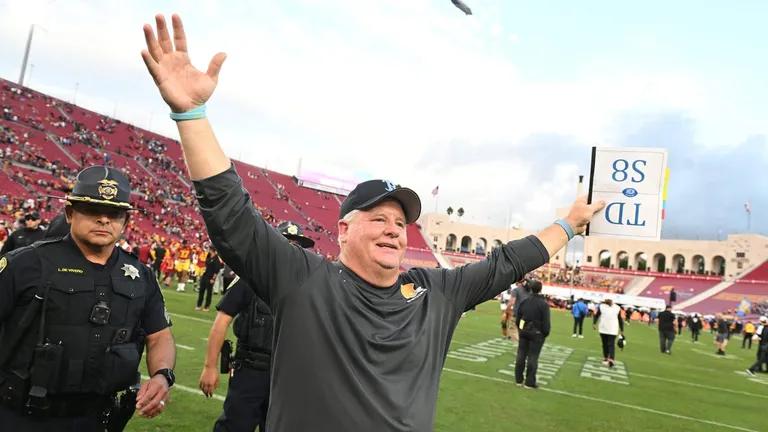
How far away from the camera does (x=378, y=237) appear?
2.11 m

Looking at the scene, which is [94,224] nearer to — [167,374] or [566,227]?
[167,374]

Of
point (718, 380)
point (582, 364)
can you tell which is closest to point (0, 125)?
point (582, 364)

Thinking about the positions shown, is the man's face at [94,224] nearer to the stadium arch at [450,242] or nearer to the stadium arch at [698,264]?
the stadium arch at [450,242]

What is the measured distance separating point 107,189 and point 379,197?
161 centimetres

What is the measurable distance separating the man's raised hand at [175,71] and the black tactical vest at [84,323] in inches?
57.0

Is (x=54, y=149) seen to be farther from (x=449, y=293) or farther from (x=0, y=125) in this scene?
(x=449, y=293)

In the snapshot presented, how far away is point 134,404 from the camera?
2.77 meters

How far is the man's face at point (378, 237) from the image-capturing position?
209cm

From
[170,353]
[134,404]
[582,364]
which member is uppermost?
[170,353]

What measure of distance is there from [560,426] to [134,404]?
227 inches

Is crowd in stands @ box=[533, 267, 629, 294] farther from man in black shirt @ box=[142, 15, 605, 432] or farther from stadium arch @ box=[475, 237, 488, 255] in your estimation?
man in black shirt @ box=[142, 15, 605, 432]

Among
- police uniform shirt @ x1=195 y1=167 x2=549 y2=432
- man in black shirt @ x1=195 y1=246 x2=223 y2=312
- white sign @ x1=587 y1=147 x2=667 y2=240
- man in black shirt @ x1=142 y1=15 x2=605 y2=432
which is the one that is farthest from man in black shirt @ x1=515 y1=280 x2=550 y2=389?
man in black shirt @ x1=195 y1=246 x2=223 y2=312

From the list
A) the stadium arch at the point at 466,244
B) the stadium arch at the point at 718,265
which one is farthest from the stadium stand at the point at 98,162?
the stadium arch at the point at 718,265

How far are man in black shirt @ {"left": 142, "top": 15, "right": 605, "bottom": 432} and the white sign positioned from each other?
1.25m
